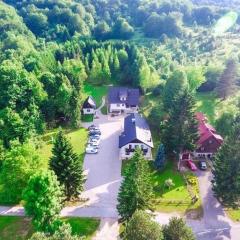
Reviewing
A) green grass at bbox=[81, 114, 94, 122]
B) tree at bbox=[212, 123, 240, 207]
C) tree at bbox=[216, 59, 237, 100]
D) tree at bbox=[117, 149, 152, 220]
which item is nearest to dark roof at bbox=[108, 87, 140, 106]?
green grass at bbox=[81, 114, 94, 122]

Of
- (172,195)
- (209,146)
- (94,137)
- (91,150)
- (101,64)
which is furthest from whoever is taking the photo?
(101,64)

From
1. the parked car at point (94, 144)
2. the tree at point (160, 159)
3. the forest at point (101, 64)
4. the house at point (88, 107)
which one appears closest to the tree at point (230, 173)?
the forest at point (101, 64)

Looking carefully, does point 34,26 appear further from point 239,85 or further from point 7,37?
point 239,85

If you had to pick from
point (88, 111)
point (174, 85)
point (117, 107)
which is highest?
point (174, 85)

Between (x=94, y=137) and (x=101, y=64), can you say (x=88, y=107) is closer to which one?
(x=94, y=137)

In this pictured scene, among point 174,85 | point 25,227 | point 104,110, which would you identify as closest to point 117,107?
point 104,110

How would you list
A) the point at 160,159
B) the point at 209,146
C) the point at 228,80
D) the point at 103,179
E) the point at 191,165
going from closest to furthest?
the point at 103,179 < the point at 160,159 < the point at 191,165 < the point at 209,146 < the point at 228,80
